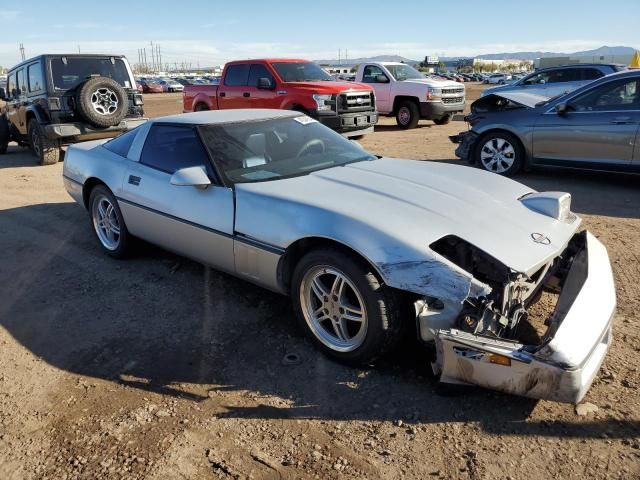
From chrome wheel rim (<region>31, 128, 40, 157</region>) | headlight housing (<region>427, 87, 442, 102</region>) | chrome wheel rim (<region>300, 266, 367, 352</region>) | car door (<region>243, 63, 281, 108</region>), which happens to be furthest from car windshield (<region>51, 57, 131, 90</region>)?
chrome wheel rim (<region>300, 266, 367, 352</region>)

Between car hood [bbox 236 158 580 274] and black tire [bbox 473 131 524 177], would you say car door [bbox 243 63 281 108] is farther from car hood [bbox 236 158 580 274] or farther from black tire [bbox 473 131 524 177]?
car hood [bbox 236 158 580 274]

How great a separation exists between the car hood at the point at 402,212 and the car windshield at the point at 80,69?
27.3ft

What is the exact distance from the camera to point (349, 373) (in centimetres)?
306

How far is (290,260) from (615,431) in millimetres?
1942

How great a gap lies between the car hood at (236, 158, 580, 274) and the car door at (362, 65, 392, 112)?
11.5 meters

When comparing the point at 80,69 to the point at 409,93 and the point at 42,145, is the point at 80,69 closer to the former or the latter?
the point at 42,145

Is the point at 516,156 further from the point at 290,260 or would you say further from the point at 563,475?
the point at 563,475

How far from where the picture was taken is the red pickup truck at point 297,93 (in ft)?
35.7

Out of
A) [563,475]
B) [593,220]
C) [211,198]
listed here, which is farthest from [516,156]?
[563,475]

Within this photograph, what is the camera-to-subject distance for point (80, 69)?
407 inches

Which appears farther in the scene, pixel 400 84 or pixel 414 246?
pixel 400 84

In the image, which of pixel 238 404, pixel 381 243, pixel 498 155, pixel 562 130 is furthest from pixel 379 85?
pixel 238 404

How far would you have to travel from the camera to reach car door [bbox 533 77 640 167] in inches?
265

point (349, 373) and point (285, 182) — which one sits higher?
point (285, 182)
